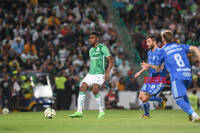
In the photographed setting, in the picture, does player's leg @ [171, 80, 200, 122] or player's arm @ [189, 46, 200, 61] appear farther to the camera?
player's leg @ [171, 80, 200, 122]

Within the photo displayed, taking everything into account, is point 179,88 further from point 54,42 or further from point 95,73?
point 54,42

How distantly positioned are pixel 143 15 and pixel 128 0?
1.66m

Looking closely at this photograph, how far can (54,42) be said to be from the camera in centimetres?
2828

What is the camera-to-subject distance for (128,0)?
31594 mm

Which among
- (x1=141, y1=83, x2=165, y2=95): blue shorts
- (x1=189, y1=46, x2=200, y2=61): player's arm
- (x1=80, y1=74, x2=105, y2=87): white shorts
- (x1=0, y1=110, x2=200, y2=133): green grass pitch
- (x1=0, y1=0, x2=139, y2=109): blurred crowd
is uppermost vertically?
(x1=0, y1=0, x2=139, y2=109): blurred crowd

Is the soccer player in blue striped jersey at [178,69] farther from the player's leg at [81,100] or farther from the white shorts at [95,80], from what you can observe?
the player's leg at [81,100]

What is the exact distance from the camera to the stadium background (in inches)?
1029

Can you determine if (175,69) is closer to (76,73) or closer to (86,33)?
(76,73)

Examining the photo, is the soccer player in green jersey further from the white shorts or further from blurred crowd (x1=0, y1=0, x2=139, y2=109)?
blurred crowd (x1=0, y1=0, x2=139, y2=109)

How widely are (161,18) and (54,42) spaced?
643 centimetres

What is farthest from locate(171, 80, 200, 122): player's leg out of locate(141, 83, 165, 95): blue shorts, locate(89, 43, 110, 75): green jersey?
locate(89, 43, 110, 75): green jersey

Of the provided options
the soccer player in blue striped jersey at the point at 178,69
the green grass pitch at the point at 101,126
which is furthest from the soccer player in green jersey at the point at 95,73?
the soccer player in blue striped jersey at the point at 178,69

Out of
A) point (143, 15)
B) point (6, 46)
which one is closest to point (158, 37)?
point (143, 15)

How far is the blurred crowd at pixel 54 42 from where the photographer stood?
25.9m
